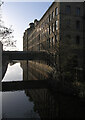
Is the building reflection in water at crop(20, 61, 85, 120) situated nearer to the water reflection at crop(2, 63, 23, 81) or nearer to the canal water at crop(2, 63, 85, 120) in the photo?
the canal water at crop(2, 63, 85, 120)

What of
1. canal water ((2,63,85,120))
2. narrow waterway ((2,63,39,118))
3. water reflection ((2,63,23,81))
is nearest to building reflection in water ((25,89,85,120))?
canal water ((2,63,85,120))

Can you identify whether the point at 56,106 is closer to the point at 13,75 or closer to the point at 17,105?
the point at 17,105

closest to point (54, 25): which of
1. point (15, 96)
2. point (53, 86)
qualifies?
point (53, 86)

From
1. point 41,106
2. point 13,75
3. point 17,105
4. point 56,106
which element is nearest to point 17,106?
point 17,105

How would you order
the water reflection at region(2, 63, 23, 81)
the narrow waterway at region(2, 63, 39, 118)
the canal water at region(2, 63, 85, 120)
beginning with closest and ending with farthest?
1. the canal water at region(2, 63, 85, 120)
2. the narrow waterway at region(2, 63, 39, 118)
3. the water reflection at region(2, 63, 23, 81)

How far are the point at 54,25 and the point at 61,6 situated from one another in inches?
194

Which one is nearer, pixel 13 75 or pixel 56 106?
pixel 56 106

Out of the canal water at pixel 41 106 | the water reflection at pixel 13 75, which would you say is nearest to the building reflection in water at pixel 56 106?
the canal water at pixel 41 106

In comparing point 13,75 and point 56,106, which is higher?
point 13,75

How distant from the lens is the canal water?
1299 centimetres

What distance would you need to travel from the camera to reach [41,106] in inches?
607

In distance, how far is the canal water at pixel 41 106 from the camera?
13.0m

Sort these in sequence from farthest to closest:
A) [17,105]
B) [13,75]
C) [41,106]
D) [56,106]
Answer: [13,75] < [17,105] < [41,106] < [56,106]

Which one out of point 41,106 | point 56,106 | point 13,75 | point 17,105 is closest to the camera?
point 56,106
